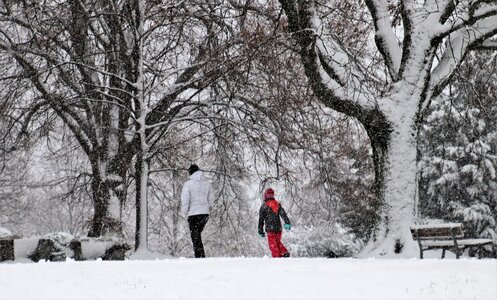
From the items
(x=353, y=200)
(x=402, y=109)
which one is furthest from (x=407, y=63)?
(x=353, y=200)

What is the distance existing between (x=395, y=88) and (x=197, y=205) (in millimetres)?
4027

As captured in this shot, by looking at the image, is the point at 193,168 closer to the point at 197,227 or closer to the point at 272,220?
the point at 197,227

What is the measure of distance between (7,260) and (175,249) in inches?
900

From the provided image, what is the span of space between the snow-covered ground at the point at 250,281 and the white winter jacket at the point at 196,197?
11.5ft

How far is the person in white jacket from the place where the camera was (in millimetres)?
11188

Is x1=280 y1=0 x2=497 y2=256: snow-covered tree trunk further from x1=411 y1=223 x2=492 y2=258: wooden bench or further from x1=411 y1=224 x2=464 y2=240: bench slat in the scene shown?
x1=411 y1=224 x2=464 y2=240: bench slat

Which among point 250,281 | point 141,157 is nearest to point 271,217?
point 141,157

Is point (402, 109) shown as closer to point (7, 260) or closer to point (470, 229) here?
point (7, 260)

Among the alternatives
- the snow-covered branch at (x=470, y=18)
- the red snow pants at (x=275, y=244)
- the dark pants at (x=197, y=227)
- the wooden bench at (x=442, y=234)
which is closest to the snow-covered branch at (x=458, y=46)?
the snow-covered branch at (x=470, y=18)

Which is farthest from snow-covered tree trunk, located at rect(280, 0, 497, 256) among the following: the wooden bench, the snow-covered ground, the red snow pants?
the red snow pants

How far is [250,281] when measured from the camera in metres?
6.17

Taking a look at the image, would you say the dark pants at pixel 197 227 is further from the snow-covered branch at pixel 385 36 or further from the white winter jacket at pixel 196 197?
the snow-covered branch at pixel 385 36

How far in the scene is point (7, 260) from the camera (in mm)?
11305

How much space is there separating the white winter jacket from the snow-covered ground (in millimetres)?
3515
